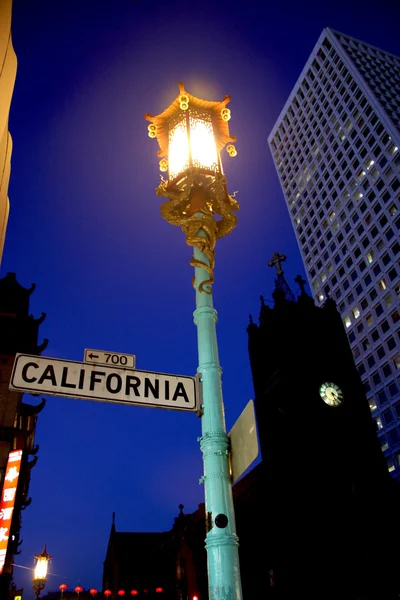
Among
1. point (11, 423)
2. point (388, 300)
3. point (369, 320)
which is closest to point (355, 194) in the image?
point (388, 300)

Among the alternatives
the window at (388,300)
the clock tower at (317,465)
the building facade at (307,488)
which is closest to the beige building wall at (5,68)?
the building facade at (307,488)

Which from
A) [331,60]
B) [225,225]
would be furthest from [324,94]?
[225,225]

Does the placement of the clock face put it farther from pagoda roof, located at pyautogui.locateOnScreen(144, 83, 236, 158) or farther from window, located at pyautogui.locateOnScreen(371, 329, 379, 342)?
pagoda roof, located at pyautogui.locateOnScreen(144, 83, 236, 158)

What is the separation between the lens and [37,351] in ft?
94.3

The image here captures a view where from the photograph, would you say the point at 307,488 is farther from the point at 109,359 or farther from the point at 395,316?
the point at 109,359

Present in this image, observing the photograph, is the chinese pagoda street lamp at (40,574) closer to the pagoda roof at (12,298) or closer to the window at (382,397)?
the pagoda roof at (12,298)

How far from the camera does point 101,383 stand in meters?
5.31

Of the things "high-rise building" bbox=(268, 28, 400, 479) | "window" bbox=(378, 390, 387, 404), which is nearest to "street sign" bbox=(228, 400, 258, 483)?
"high-rise building" bbox=(268, 28, 400, 479)

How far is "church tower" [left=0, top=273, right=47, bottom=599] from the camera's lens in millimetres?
19906

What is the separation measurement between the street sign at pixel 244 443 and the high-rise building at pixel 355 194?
1964 inches

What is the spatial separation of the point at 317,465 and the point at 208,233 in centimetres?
4287

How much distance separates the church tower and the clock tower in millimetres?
25919

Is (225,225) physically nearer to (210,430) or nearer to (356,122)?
(210,430)

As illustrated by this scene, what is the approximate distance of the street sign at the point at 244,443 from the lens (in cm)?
508
